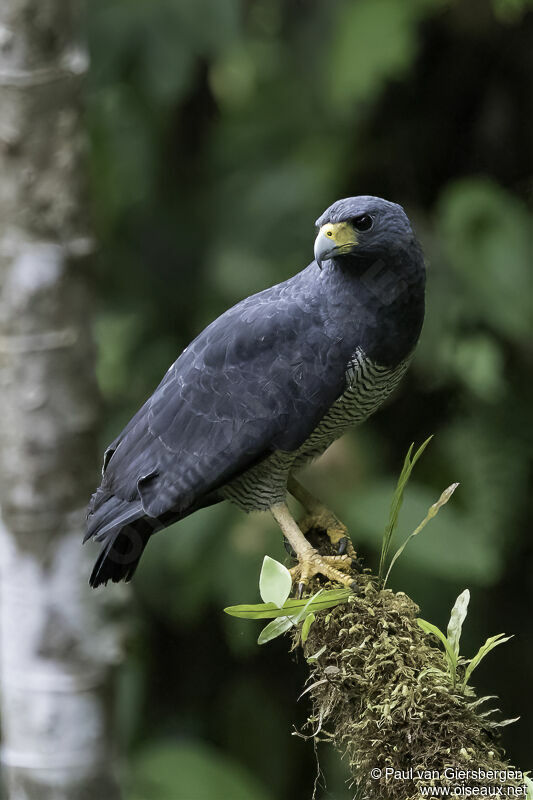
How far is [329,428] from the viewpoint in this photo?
6.64 ft

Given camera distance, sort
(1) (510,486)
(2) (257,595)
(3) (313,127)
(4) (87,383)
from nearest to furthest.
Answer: (4) (87,383), (2) (257,595), (1) (510,486), (3) (313,127)

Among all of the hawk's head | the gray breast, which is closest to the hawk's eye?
the hawk's head

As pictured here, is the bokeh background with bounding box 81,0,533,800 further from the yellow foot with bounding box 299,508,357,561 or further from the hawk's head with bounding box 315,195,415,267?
the hawk's head with bounding box 315,195,415,267

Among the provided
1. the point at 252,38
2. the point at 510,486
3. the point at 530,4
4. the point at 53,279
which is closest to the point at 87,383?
the point at 53,279

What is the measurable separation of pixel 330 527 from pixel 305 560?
8.3 inches

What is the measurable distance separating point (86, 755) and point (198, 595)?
0.80 metres

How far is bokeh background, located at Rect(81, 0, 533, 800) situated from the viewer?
10.6 feet

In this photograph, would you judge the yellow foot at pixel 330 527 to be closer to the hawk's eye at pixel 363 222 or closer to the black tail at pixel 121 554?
the black tail at pixel 121 554

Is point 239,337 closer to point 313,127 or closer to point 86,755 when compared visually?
point 86,755

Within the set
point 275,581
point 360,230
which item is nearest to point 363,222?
point 360,230

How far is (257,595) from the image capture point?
10.1 ft

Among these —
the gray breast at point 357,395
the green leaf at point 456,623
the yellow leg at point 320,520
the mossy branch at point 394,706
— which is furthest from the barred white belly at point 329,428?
the green leaf at point 456,623

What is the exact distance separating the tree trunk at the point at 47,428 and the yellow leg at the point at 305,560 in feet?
2.09

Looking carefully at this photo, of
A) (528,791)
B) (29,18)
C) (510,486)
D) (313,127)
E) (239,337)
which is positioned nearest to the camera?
(528,791)
